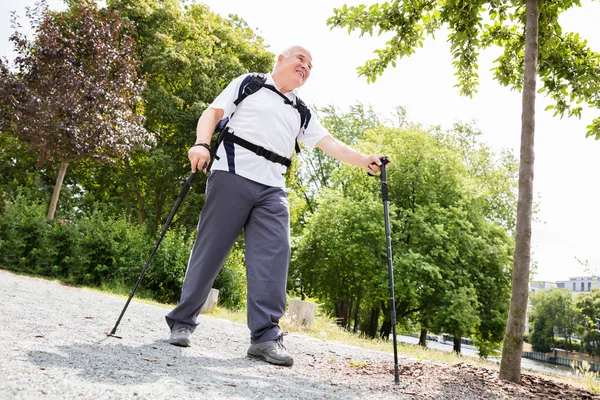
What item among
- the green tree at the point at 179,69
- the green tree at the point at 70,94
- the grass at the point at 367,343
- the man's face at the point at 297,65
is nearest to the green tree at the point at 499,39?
the man's face at the point at 297,65

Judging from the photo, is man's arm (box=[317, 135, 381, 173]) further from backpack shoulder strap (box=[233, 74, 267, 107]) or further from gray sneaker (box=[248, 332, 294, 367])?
gray sneaker (box=[248, 332, 294, 367])

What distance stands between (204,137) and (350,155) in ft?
3.78

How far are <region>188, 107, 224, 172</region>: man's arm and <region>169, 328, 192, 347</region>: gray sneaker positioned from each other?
3.74 feet

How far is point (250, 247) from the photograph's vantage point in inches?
136

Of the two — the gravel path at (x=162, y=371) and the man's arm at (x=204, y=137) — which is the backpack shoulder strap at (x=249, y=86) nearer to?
the man's arm at (x=204, y=137)

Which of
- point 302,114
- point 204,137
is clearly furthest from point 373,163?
point 204,137

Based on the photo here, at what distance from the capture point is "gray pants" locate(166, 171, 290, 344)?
3.35 meters

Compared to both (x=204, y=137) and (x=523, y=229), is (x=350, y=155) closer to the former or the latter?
(x=204, y=137)

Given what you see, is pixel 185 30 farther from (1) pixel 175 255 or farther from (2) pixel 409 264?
(2) pixel 409 264

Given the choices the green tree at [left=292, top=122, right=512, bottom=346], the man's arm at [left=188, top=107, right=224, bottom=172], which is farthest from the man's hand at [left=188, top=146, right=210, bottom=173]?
the green tree at [left=292, top=122, right=512, bottom=346]

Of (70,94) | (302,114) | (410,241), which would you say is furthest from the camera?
(410,241)

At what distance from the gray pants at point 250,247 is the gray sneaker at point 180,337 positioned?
38 mm

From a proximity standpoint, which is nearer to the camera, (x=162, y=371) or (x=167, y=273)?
(x=162, y=371)

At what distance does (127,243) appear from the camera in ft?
35.9
